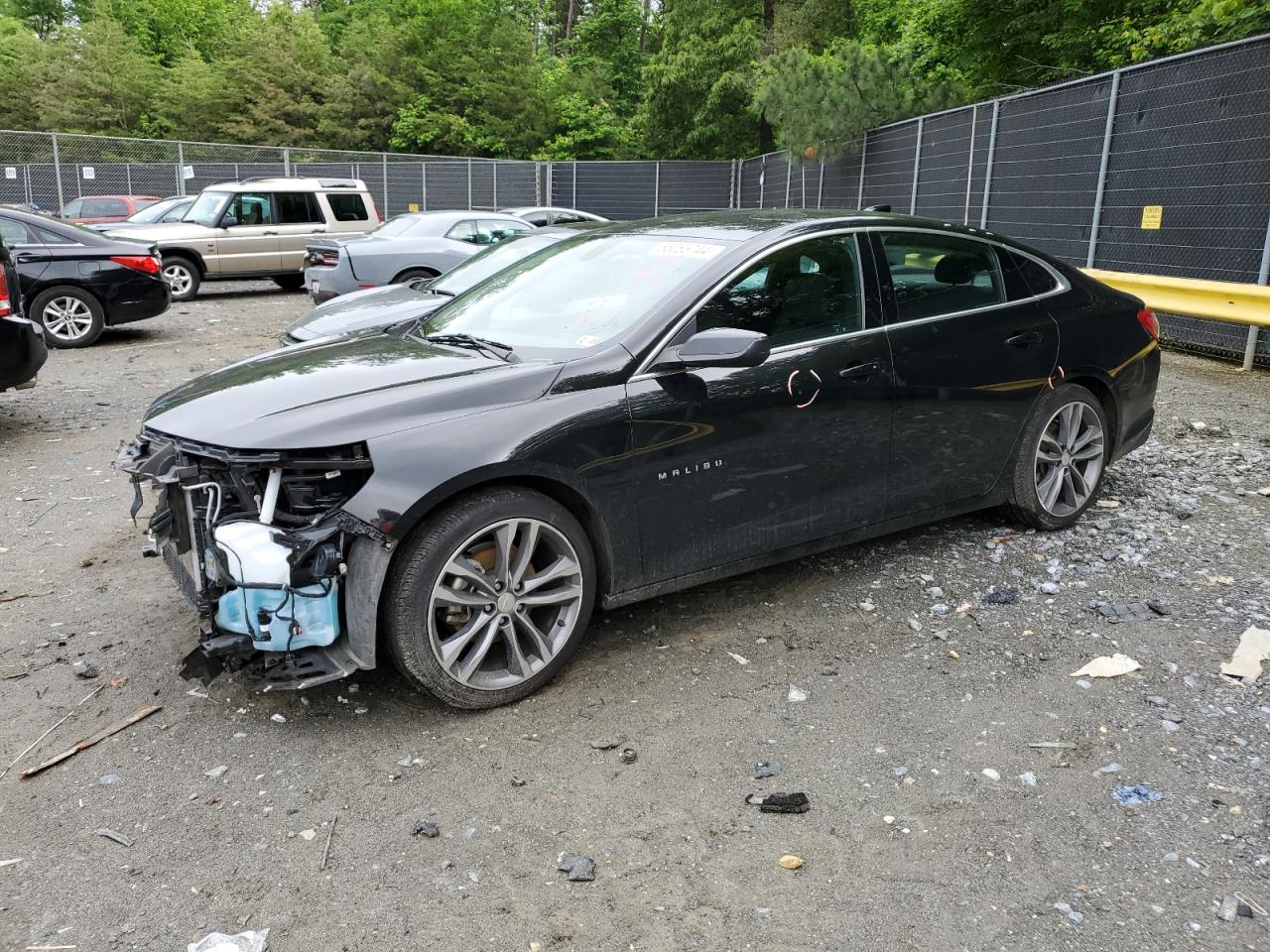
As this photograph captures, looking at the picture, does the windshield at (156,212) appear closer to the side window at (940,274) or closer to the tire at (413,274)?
the tire at (413,274)

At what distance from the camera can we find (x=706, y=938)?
2510 millimetres

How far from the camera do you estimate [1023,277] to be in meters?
5.03

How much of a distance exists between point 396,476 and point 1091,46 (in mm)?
24583

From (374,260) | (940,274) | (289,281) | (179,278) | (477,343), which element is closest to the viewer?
(477,343)

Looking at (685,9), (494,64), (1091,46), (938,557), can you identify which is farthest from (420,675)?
(494,64)

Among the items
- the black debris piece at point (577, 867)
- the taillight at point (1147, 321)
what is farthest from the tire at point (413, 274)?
the black debris piece at point (577, 867)

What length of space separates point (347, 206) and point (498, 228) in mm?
5274

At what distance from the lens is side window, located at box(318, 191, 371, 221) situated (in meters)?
18.1

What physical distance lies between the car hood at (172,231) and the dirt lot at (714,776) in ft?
41.2

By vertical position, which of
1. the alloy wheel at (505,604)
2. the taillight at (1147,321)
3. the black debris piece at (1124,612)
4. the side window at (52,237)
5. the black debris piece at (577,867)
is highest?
the side window at (52,237)

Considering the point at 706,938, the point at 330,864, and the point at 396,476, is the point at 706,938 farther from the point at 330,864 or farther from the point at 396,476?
the point at 396,476

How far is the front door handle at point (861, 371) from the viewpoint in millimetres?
4254

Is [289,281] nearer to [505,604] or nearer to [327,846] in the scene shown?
[505,604]

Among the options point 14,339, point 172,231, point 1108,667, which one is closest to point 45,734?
point 1108,667
